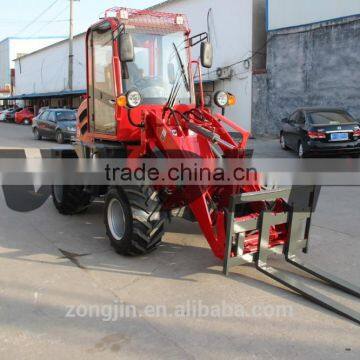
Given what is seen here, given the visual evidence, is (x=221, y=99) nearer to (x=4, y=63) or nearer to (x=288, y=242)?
(x=288, y=242)

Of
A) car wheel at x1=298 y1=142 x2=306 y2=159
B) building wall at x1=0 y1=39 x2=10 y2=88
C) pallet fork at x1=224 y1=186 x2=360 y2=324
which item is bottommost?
pallet fork at x1=224 y1=186 x2=360 y2=324

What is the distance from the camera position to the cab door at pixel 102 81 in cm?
640

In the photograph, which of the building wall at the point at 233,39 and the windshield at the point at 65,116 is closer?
the windshield at the point at 65,116

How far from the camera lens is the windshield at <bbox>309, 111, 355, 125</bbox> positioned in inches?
527

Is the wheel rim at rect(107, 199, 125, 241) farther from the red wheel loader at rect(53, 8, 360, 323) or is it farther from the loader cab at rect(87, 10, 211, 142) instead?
the loader cab at rect(87, 10, 211, 142)

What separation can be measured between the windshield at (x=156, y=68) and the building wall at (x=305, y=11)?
1474 cm

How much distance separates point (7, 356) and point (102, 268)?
1.90 metres

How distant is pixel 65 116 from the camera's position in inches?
859

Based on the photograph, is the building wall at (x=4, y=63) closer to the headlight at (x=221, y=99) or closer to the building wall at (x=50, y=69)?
the building wall at (x=50, y=69)

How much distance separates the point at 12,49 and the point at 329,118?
64095 millimetres

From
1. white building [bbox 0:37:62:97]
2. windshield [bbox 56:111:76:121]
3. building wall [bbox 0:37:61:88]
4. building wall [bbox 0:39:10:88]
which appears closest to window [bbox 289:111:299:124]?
windshield [bbox 56:111:76:121]

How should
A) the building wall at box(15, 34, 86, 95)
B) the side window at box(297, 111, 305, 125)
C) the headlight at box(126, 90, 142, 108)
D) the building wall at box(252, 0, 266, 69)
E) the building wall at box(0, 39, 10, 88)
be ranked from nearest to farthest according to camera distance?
the headlight at box(126, 90, 142, 108) → the side window at box(297, 111, 305, 125) → the building wall at box(252, 0, 266, 69) → the building wall at box(15, 34, 86, 95) → the building wall at box(0, 39, 10, 88)

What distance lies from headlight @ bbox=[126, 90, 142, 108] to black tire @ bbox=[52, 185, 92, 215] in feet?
8.09

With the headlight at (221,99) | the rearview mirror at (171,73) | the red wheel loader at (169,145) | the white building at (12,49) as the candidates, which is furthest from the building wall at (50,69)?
the headlight at (221,99)
